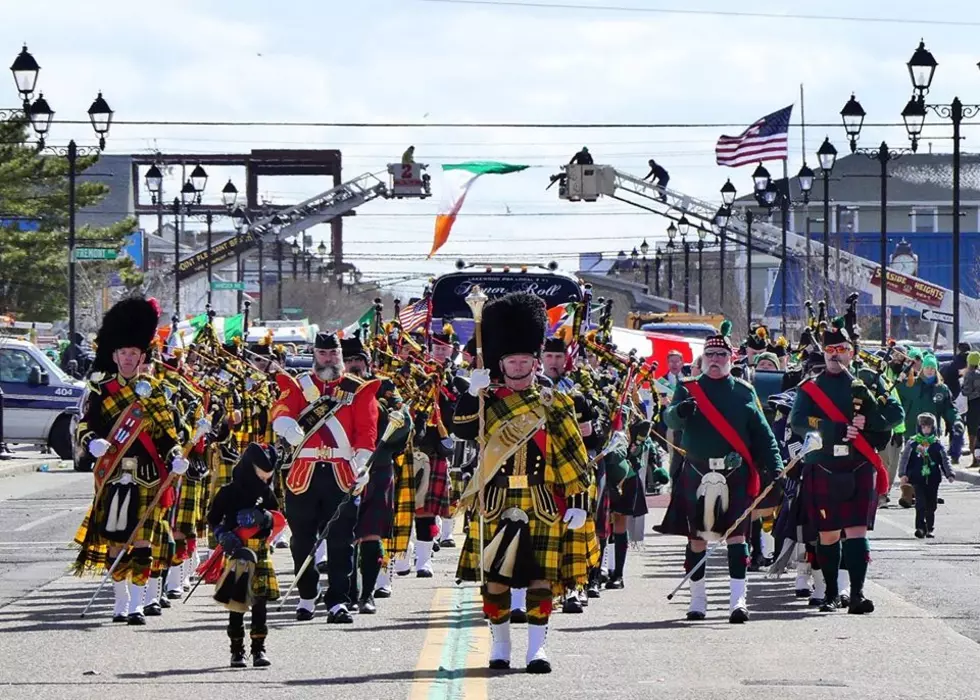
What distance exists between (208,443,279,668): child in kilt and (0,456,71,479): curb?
66.7 ft

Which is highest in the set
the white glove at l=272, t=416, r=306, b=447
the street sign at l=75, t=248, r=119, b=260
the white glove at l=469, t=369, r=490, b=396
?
the street sign at l=75, t=248, r=119, b=260

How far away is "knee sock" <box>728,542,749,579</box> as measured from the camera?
43.2 ft

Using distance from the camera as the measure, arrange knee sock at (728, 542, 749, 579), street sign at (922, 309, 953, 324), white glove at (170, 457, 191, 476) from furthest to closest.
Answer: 1. street sign at (922, 309, 953, 324)
2. knee sock at (728, 542, 749, 579)
3. white glove at (170, 457, 191, 476)

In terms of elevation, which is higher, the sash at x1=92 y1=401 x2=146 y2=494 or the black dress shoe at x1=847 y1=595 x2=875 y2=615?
the sash at x1=92 y1=401 x2=146 y2=494

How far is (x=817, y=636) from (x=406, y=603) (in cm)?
311

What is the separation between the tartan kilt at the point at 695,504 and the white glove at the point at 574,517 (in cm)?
248

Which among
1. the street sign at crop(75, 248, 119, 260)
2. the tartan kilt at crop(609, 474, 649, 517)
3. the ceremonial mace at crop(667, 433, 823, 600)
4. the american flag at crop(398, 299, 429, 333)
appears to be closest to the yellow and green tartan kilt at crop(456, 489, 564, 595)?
the ceremonial mace at crop(667, 433, 823, 600)

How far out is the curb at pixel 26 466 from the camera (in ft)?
103

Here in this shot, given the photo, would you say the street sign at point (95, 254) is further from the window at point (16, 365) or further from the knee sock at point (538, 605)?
the knee sock at point (538, 605)

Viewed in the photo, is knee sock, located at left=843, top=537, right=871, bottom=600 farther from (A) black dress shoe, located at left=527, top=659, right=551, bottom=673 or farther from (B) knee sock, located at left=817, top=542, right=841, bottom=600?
(A) black dress shoe, located at left=527, top=659, right=551, bottom=673

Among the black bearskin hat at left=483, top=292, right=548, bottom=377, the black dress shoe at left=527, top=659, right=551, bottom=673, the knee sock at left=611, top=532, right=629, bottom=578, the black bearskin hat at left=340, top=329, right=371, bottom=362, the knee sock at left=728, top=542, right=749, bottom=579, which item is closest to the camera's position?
the black dress shoe at left=527, top=659, right=551, bottom=673

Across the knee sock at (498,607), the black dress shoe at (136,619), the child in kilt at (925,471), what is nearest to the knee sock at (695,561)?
the knee sock at (498,607)

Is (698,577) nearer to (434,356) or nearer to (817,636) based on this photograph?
(817,636)

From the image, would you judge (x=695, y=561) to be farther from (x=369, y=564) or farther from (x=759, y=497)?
(x=369, y=564)
